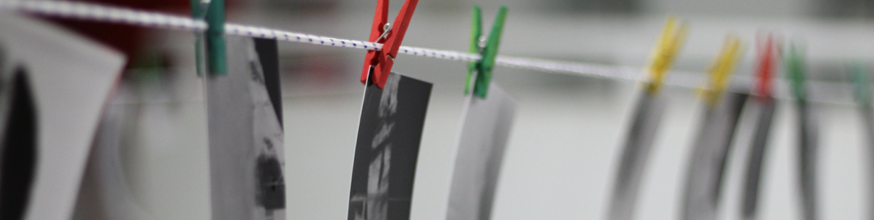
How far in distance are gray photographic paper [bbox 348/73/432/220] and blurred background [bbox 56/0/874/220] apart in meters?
0.36

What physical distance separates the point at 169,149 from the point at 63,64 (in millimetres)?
1019

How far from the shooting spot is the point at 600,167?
1.03 m

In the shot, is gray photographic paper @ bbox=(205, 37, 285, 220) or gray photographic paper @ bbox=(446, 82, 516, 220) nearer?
gray photographic paper @ bbox=(205, 37, 285, 220)

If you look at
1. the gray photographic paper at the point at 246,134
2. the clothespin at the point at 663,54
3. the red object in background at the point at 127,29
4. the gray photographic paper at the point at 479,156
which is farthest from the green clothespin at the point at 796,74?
the red object in background at the point at 127,29

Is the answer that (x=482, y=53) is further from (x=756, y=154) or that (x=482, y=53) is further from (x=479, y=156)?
(x=756, y=154)

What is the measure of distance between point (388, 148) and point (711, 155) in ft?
1.04

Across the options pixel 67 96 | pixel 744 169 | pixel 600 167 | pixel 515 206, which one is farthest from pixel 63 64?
pixel 600 167

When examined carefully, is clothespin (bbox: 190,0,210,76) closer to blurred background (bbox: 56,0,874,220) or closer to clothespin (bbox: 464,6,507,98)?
clothespin (bbox: 464,6,507,98)

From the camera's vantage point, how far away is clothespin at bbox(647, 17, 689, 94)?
1.31 ft

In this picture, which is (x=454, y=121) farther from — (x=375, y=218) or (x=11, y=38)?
(x=11, y=38)

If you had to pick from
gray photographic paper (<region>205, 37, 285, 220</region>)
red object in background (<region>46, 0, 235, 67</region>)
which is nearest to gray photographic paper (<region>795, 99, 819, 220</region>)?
gray photographic paper (<region>205, 37, 285, 220</region>)

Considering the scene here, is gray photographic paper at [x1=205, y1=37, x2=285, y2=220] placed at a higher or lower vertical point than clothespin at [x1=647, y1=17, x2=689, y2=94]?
lower

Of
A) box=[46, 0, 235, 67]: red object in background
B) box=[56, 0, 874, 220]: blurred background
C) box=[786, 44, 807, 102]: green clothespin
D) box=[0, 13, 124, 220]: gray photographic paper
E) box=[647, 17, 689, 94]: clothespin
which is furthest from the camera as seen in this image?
box=[46, 0, 235, 67]: red object in background

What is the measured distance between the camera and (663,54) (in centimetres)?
41
